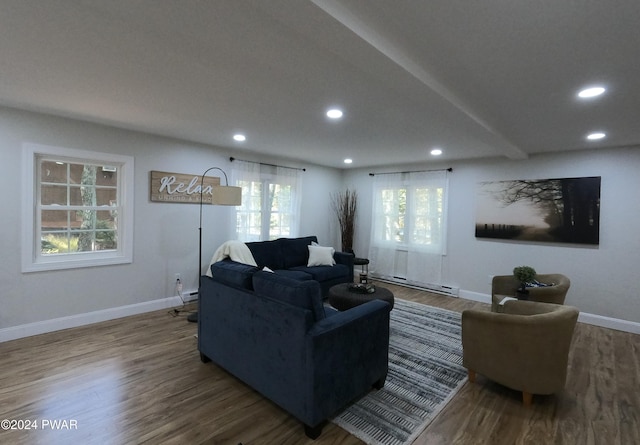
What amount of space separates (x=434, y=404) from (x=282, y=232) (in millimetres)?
3939

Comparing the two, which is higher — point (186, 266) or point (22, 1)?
point (22, 1)

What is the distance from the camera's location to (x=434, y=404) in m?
2.40

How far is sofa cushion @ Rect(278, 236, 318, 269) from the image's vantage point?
A: 5137 mm

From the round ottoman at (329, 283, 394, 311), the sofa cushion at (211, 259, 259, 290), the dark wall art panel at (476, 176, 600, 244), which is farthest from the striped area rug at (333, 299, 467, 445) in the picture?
the dark wall art panel at (476, 176, 600, 244)

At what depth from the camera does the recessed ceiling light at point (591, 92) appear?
7.36 ft

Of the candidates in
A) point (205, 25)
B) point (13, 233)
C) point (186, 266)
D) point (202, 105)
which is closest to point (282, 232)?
point (186, 266)

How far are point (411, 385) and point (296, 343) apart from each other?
1224 mm

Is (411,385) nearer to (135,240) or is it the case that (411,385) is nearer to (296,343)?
(296,343)

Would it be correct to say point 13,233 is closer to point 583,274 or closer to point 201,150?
point 201,150

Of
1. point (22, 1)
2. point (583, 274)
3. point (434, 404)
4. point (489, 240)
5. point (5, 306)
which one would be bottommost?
point (434, 404)

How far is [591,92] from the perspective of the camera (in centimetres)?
230

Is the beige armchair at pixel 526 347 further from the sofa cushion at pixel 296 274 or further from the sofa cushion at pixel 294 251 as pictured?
the sofa cushion at pixel 294 251

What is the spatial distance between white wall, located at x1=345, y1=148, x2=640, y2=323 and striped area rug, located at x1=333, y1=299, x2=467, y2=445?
5.03ft

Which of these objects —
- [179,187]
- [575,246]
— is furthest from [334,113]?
[575,246]
